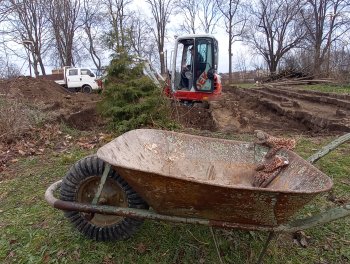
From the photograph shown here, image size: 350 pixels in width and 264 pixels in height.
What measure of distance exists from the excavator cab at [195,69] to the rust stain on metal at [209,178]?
22.6ft

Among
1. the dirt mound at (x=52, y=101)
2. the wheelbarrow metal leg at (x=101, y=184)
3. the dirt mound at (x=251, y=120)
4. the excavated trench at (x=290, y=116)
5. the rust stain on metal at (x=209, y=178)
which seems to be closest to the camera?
the rust stain on metal at (x=209, y=178)

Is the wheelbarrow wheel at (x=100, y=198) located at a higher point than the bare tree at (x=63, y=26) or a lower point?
lower

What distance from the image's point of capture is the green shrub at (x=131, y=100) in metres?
6.32

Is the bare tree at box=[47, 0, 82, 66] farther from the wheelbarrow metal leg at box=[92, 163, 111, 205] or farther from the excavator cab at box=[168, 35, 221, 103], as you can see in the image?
the wheelbarrow metal leg at box=[92, 163, 111, 205]

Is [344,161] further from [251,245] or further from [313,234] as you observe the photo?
[251,245]

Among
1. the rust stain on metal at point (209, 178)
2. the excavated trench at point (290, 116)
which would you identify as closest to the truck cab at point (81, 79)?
the excavated trench at point (290, 116)

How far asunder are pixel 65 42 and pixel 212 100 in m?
26.7

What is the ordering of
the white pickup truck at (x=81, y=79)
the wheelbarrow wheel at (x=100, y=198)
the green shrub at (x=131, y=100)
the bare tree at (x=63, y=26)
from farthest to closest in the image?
the bare tree at (x=63, y=26), the white pickup truck at (x=81, y=79), the green shrub at (x=131, y=100), the wheelbarrow wheel at (x=100, y=198)

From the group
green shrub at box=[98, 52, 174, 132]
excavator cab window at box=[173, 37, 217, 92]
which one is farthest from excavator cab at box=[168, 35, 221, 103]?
green shrub at box=[98, 52, 174, 132]

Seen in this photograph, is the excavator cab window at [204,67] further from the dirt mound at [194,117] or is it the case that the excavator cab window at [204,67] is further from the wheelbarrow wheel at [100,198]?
the wheelbarrow wheel at [100,198]

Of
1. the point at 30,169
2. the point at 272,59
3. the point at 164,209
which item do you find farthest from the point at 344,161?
the point at 272,59

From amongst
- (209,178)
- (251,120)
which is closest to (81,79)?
(251,120)

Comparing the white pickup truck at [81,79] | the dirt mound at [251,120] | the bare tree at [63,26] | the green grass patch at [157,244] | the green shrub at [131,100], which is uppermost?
the bare tree at [63,26]

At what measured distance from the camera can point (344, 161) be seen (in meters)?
4.30
